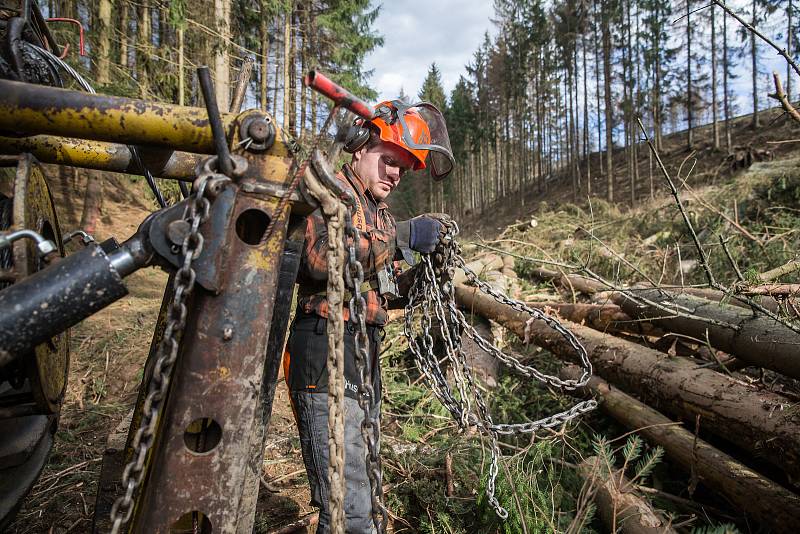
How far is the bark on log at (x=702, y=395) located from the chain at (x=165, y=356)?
3251 mm

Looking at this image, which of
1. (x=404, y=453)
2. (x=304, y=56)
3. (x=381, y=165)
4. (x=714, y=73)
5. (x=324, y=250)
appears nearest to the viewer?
(x=324, y=250)

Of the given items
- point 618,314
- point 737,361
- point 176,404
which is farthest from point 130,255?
point 618,314

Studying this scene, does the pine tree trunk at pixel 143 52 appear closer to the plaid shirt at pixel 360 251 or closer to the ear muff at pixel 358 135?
the ear muff at pixel 358 135

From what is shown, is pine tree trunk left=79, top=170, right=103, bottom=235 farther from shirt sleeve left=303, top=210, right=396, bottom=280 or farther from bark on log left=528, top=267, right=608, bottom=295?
shirt sleeve left=303, top=210, right=396, bottom=280

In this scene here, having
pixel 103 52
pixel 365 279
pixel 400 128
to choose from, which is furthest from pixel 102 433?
pixel 103 52

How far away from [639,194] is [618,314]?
23.8 metres

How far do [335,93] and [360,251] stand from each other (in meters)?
0.89

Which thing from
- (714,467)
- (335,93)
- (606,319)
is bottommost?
(714,467)

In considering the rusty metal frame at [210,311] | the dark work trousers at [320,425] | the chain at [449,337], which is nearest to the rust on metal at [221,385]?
the rusty metal frame at [210,311]

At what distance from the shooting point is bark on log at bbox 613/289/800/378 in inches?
118

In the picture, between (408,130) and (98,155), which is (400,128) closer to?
(408,130)

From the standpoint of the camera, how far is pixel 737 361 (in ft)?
11.9

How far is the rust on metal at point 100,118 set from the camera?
1.43 m

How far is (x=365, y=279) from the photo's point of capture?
2.57m
